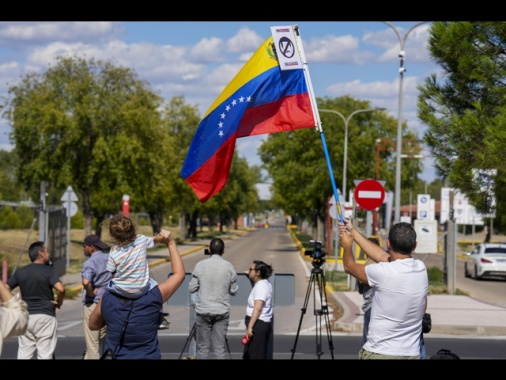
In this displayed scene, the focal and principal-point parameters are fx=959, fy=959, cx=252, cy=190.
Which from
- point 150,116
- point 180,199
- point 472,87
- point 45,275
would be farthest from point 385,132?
point 45,275

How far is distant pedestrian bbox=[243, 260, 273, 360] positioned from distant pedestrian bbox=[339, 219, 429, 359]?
173 inches

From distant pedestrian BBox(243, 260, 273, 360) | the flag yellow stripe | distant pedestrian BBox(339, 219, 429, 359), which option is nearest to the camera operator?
distant pedestrian BBox(243, 260, 273, 360)

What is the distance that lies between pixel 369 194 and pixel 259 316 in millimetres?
11465

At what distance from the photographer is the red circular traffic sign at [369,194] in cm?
2198

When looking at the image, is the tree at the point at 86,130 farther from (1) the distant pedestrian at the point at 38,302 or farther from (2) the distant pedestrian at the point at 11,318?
(2) the distant pedestrian at the point at 11,318

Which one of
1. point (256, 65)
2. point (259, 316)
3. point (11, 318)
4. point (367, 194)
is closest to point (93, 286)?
point (259, 316)

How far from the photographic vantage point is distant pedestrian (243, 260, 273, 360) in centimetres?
1084

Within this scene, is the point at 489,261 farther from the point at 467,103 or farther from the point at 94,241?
the point at 94,241

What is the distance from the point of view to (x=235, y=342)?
15883mm

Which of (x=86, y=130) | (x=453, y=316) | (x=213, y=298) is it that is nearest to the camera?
(x=213, y=298)

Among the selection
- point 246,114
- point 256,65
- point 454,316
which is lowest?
point 454,316

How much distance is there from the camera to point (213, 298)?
10680 mm
